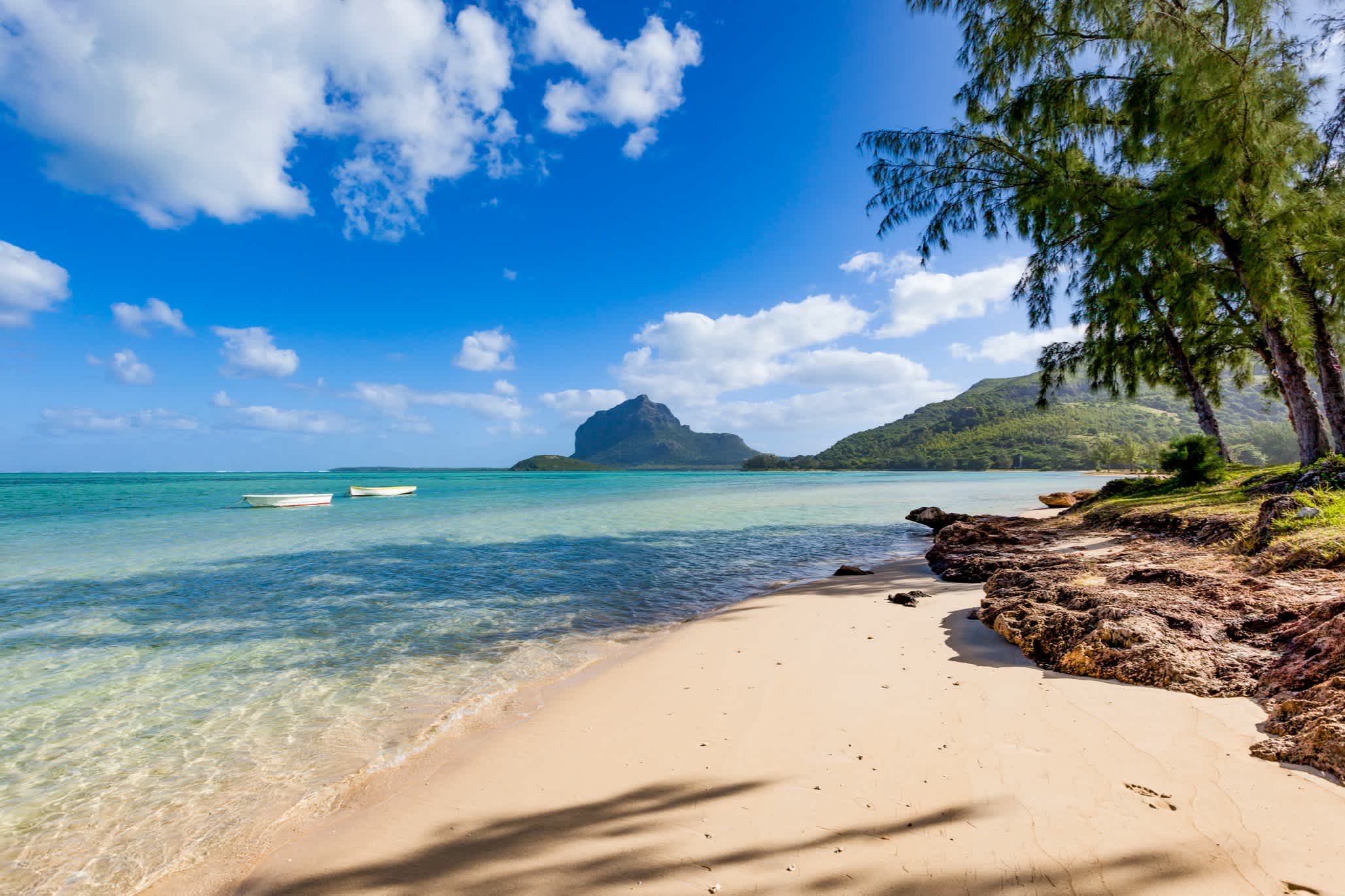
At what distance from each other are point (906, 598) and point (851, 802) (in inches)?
222

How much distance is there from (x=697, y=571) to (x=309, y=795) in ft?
31.2

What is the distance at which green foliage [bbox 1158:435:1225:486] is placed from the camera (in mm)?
14750

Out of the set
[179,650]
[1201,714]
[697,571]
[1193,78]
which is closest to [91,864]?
[179,650]

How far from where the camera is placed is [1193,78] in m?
10.6

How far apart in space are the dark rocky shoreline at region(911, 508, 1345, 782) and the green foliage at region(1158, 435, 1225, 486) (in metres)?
9.36

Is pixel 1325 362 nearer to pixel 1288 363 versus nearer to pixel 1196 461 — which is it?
pixel 1288 363

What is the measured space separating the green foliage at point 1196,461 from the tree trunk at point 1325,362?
10.8 ft

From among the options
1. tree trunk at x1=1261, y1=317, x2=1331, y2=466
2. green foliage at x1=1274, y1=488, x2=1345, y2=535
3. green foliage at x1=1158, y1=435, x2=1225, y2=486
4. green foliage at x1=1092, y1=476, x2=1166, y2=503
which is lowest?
green foliage at x1=1092, y1=476, x2=1166, y2=503

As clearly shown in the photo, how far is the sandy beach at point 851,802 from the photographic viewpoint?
238cm

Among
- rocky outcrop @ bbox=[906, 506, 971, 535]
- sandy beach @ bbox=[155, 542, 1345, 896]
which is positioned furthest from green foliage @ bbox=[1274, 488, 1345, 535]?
rocky outcrop @ bbox=[906, 506, 971, 535]

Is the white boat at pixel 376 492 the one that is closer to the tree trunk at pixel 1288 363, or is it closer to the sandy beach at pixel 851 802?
the sandy beach at pixel 851 802

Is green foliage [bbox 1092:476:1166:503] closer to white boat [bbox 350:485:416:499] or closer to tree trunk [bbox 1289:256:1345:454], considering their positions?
tree trunk [bbox 1289:256:1345:454]

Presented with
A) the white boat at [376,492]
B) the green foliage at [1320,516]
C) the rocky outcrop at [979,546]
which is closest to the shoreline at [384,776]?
the rocky outcrop at [979,546]

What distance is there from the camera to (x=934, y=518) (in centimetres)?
2056
